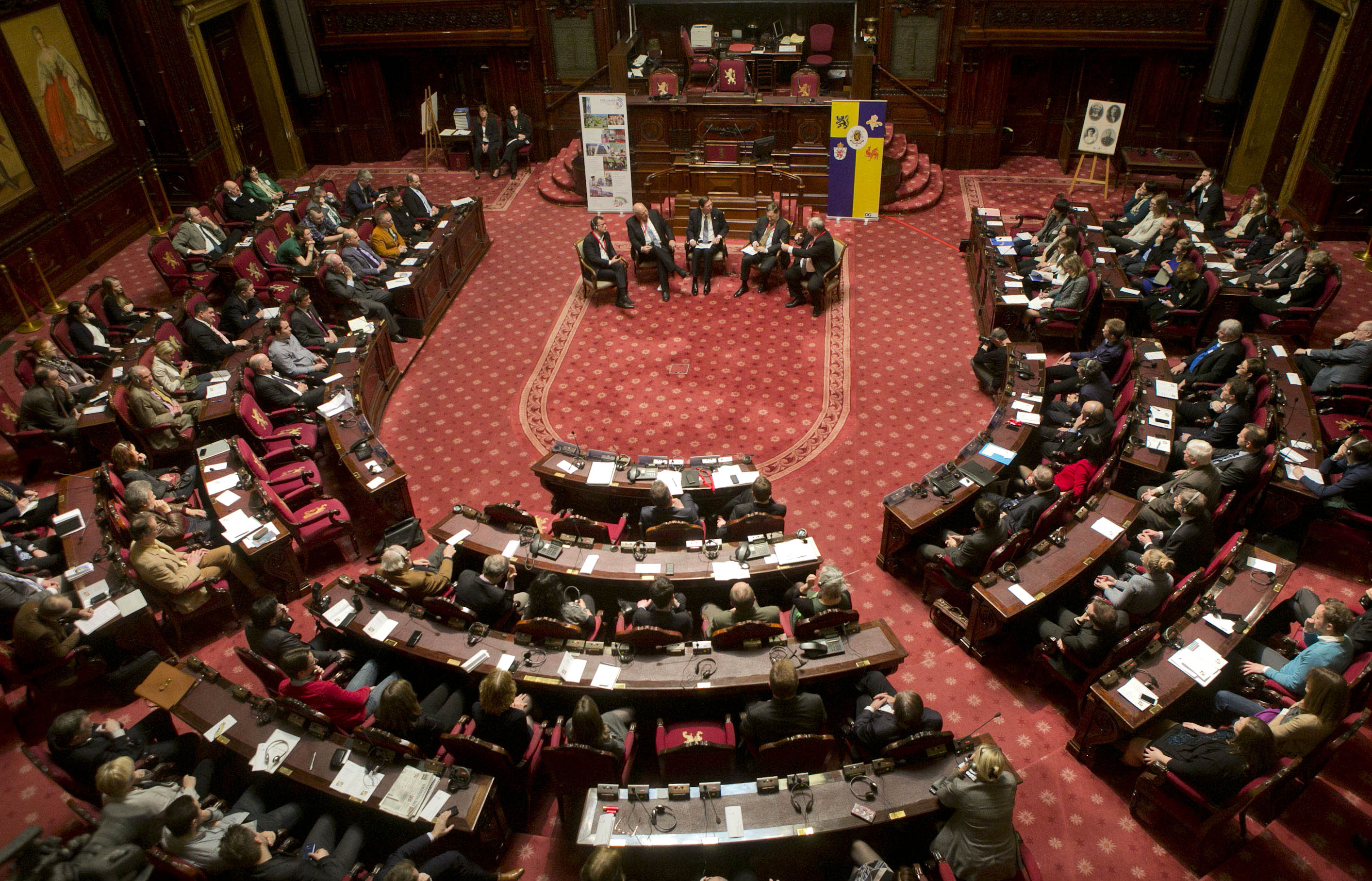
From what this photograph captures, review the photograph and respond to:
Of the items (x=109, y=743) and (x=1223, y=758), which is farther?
(x=109, y=743)

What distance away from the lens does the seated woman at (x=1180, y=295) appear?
396 inches

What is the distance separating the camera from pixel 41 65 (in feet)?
39.1

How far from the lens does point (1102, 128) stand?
1425cm

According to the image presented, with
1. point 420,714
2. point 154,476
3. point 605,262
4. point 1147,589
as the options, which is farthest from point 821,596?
point 605,262

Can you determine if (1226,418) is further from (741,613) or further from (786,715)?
(786,715)

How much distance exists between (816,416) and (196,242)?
8.97m

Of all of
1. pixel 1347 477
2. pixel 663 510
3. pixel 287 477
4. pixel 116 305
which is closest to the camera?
pixel 1347 477

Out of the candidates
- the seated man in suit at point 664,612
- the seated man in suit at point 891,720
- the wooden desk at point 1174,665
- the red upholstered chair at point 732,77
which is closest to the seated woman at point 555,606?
the seated man in suit at point 664,612

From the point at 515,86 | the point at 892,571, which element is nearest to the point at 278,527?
the point at 892,571

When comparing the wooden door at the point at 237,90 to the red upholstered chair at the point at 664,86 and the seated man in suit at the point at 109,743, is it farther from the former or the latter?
the seated man in suit at the point at 109,743

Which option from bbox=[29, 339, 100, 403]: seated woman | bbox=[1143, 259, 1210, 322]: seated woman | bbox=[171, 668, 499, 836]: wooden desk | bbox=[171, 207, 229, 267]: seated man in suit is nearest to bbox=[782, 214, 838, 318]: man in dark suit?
bbox=[1143, 259, 1210, 322]: seated woman

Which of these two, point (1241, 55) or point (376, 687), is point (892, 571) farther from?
point (1241, 55)

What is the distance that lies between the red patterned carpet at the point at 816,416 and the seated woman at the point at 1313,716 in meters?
0.81

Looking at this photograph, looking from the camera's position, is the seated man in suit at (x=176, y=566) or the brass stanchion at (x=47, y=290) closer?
the seated man in suit at (x=176, y=566)
